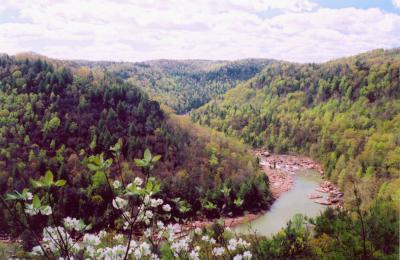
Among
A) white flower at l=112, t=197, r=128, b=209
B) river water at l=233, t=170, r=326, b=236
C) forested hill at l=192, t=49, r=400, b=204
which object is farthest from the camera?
forested hill at l=192, t=49, r=400, b=204

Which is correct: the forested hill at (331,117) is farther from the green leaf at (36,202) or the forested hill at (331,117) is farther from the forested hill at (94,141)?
the green leaf at (36,202)

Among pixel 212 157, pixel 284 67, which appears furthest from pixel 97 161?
pixel 284 67

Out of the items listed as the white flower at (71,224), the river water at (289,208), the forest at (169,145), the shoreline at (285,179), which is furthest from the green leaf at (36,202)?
the shoreline at (285,179)

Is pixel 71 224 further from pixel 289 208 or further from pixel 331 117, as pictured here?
pixel 331 117

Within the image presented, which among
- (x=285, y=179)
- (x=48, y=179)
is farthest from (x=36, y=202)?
(x=285, y=179)

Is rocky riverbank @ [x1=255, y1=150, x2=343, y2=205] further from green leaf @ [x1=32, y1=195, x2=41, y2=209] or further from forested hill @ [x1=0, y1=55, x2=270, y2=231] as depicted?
green leaf @ [x1=32, y1=195, x2=41, y2=209]

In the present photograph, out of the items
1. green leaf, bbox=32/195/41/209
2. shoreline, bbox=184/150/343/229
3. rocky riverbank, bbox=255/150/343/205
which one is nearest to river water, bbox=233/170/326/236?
shoreline, bbox=184/150/343/229
